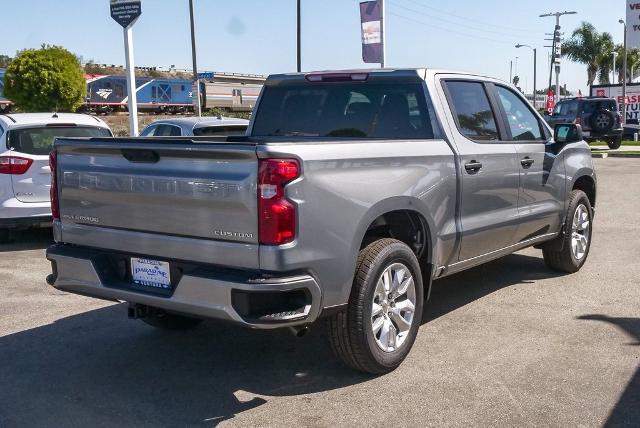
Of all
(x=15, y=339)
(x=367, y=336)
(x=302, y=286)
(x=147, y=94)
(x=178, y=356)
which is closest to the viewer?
(x=302, y=286)

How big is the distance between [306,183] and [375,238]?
100 cm

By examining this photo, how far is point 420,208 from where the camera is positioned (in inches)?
194

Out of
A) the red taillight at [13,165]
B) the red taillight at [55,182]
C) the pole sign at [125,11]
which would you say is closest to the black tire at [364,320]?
the red taillight at [55,182]

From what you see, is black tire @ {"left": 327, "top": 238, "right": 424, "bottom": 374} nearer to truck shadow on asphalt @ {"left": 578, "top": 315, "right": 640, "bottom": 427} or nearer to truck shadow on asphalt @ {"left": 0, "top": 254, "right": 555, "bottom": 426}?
truck shadow on asphalt @ {"left": 0, "top": 254, "right": 555, "bottom": 426}

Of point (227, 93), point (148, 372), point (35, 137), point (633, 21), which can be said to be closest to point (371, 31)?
point (35, 137)

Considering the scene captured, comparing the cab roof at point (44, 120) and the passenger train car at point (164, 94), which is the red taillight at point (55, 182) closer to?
the cab roof at point (44, 120)

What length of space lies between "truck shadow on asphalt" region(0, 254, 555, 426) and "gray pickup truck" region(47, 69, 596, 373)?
33cm

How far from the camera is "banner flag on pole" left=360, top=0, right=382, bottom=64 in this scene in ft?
57.7

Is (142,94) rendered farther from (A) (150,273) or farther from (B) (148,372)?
(A) (150,273)

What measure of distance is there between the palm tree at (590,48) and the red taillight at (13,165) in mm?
66775

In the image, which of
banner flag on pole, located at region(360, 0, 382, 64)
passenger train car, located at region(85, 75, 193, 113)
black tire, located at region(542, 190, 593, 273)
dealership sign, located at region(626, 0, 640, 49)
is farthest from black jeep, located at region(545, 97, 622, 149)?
passenger train car, located at region(85, 75, 193, 113)

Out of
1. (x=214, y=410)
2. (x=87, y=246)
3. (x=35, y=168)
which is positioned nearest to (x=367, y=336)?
(x=214, y=410)

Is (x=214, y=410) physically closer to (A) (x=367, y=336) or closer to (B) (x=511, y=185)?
(A) (x=367, y=336)

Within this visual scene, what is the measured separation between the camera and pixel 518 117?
258 inches
